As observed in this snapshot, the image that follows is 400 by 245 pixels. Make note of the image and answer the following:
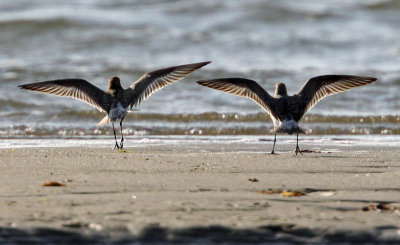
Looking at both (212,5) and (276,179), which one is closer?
(276,179)

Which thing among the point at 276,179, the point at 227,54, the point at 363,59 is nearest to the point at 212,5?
the point at 227,54

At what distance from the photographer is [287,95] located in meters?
8.02

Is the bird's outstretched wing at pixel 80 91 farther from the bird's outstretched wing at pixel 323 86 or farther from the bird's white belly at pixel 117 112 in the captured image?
the bird's outstretched wing at pixel 323 86

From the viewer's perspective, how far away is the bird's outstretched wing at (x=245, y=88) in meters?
7.89

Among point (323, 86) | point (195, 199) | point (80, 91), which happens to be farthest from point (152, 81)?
point (195, 199)

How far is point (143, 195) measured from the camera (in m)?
4.61

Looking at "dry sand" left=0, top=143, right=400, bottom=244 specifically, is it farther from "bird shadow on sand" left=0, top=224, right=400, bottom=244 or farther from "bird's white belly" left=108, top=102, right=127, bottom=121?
"bird's white belly" left=108, top=102, right=127, bottom=121

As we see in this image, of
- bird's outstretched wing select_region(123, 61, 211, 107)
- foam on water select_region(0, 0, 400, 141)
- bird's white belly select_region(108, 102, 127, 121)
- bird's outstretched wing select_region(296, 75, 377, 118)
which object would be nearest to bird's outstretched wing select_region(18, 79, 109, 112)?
bird's white belly select_region(108, 102, 127, 121)

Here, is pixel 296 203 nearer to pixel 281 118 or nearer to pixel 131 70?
pixel 281 118

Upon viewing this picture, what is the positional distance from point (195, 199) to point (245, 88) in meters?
3.68

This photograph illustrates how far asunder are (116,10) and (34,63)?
7.08 m

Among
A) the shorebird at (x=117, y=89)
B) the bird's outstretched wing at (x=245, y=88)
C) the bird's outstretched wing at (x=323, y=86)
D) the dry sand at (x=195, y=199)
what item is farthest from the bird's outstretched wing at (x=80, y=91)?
the bird's outstretched wing at (x=323, y=86)

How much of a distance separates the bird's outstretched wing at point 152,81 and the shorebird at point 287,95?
2.61 feet

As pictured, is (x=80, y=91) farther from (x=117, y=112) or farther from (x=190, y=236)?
(x=190, y=236)
